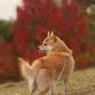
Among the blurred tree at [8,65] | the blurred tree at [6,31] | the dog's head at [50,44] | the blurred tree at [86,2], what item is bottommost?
the dog's head at [50,44]

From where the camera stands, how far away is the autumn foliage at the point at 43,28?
15.5m

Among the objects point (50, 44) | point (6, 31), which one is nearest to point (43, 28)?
point (6, 31)

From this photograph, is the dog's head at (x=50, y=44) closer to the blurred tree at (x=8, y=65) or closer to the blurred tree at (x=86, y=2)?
the blurred tree at (x=8, y=65)

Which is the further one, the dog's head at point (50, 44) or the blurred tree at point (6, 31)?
the blurred tree at point (6, 31)

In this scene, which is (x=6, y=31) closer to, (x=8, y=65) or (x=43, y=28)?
(x=8, y=65)

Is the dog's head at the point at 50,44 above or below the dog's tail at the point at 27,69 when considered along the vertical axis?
above

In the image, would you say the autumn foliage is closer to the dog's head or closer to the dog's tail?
the dog's head

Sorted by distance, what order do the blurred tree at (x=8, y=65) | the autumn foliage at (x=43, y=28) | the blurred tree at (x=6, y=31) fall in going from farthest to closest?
1. the blurred tree at (x=6, y=31)
2. the blurred tree at (x=8, y=65)
3. the autumn foliage at (x=43, y=28)

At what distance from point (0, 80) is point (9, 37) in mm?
6415

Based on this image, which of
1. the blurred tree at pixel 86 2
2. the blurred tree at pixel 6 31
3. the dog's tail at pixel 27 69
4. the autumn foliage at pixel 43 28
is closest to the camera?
the dog's tail at pixel 27 69

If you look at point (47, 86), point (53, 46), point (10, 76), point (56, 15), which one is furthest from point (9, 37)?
point (47, 86)

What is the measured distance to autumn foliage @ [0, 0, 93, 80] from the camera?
1555 centimetres

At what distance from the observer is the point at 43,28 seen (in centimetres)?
1559

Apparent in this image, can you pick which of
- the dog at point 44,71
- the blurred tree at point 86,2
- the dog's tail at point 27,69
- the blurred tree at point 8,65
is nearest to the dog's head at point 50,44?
the dog at point 44,71
